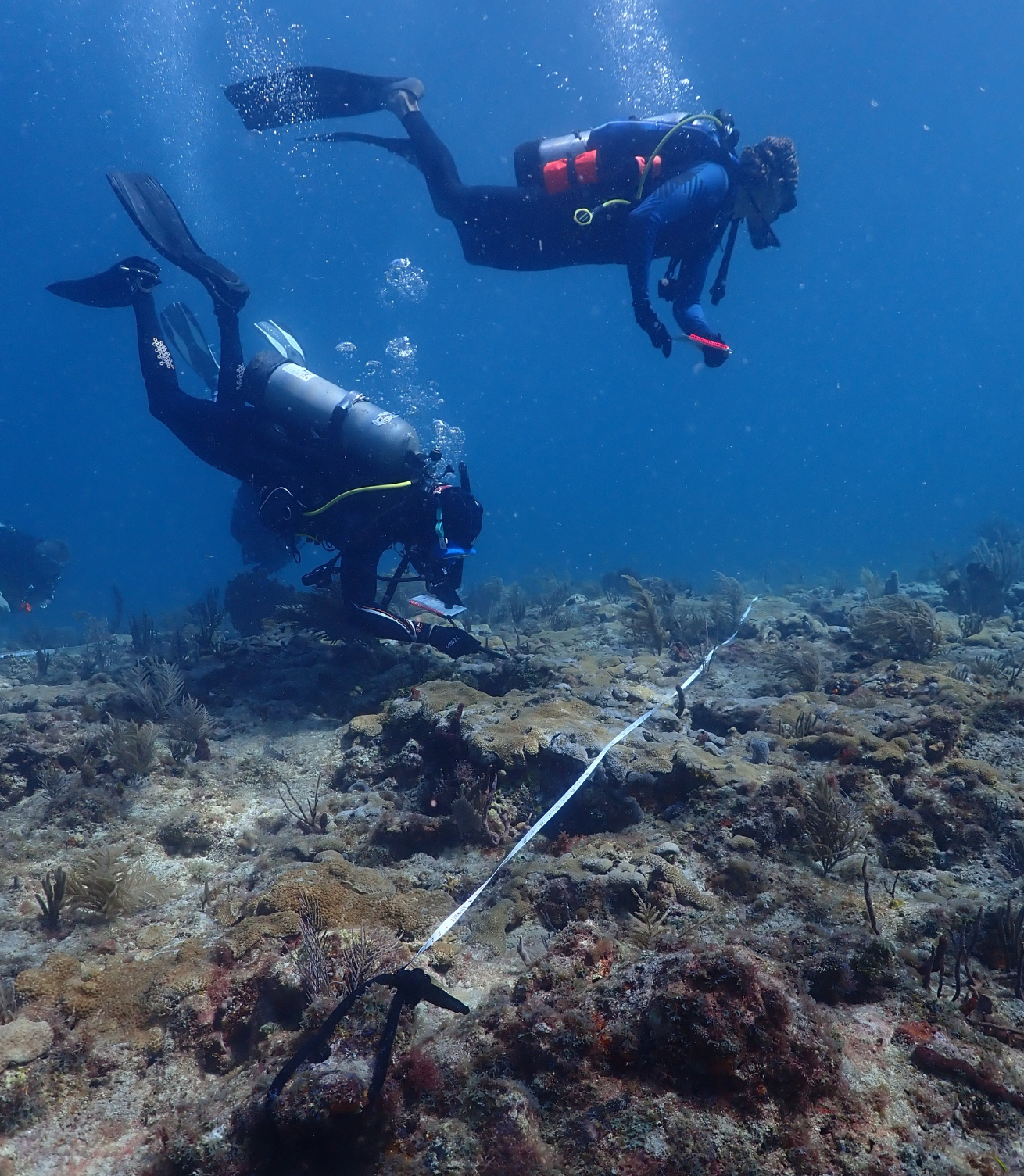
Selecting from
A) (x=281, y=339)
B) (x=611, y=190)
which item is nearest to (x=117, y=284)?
(x=281, y=339)

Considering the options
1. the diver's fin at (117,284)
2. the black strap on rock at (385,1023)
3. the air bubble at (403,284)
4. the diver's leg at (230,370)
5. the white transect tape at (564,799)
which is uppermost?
the air bubble at (403,284)

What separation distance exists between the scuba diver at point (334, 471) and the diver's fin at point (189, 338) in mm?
5408

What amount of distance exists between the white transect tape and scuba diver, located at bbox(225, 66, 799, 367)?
12.0 feet

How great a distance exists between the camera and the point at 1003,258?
4087 inches

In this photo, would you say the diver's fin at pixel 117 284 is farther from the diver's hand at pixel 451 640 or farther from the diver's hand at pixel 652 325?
the diver's hand at pixel 652 325

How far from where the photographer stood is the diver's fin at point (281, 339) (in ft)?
28.0

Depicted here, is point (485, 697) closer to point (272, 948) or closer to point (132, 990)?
point (272, 948)

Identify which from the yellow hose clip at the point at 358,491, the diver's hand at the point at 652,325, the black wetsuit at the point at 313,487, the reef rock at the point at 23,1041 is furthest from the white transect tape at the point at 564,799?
the diver's hand at the point at 652,325

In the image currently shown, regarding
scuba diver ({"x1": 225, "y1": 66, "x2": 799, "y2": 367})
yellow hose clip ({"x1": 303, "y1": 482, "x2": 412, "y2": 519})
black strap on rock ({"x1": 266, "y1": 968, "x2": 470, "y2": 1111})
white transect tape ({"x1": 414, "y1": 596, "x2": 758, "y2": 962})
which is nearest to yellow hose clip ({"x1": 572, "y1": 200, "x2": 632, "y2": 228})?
scuba diver ({"x1": 225, "y1": 66, "x2": 799, "y2": 367})

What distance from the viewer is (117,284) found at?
8125 millimetres

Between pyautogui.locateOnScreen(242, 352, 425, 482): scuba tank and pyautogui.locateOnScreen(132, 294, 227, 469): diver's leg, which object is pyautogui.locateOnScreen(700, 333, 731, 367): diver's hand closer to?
pyautogui.locateOnScreen(242, 352, 425, 482): scuba tank

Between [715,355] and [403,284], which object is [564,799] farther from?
[403,284]

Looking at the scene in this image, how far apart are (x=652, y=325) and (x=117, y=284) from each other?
786 cm

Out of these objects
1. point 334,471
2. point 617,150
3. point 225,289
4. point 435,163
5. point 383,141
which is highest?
point 383,141
